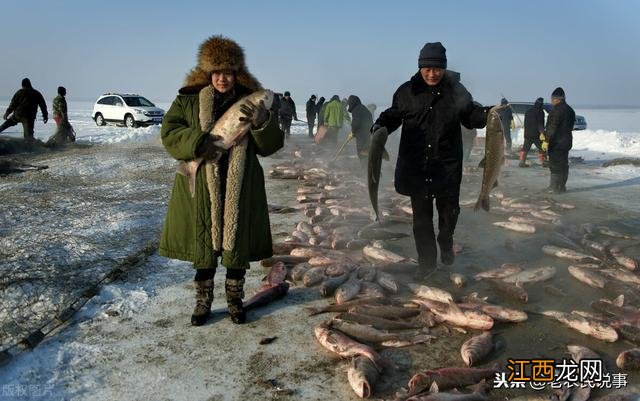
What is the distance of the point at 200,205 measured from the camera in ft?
12.1

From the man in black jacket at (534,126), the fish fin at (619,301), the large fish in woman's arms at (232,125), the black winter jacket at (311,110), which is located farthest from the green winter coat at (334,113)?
the large fish in woman's arms at (232,125)

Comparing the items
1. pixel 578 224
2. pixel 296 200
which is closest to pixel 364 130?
pixel 296 200

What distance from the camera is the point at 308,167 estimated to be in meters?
13.4

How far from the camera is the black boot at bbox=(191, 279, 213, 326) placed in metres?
4.04

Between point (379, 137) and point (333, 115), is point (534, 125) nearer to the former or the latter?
point (333, 115)

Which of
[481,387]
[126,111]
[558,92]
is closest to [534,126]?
[558,92]

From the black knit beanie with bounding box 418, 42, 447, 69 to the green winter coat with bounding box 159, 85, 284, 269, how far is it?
Answer: 1.69 m

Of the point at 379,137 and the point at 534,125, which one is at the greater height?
the point at 534,125

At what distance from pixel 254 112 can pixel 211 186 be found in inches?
27.5

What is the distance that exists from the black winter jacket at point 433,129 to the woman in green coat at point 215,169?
1.64 meters

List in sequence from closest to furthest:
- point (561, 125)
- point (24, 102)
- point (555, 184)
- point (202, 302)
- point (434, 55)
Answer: point (202, 302) → point (434, 55) → point (561, 125) → point (555, 184) → point (24, 102)

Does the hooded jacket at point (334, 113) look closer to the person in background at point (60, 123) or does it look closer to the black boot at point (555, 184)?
the black boot at point (555, 184)

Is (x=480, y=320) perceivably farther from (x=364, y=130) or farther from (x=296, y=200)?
(x=364, y=130)

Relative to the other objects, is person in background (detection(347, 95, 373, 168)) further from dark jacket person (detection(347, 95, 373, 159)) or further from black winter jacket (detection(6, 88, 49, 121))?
black winter jacket (detection(6, 88, 49, 121))
